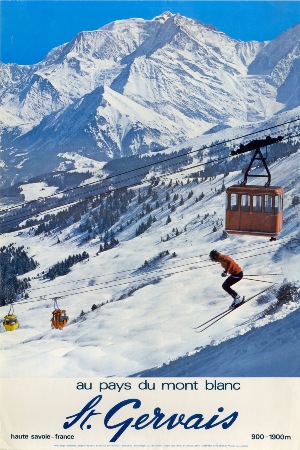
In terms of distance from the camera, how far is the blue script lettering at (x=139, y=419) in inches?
647

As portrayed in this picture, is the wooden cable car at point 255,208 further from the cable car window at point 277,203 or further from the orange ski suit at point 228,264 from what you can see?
the orange ski suit at point 228,264

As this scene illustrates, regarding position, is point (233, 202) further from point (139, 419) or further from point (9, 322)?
point (9, 322)

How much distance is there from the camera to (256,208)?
16172 millimetres

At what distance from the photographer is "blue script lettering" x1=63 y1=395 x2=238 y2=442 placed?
53.9 ft

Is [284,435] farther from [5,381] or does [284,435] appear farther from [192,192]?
[192,192]

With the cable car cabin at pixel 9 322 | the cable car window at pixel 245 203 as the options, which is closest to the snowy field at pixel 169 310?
the cable car cabin at pixel 9 322

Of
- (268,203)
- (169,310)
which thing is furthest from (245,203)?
(169,310)

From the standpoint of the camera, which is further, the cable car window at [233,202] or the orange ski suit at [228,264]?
the cable car window at [233,202]

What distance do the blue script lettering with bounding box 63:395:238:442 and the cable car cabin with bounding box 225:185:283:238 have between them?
18.1 ft

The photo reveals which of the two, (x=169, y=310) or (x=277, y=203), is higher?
(x=277, y=203)

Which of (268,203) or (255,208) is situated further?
(255,208)

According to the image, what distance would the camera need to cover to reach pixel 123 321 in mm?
53656

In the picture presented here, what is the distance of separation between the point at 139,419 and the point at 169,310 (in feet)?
117

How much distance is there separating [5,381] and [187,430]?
5.77 metres
